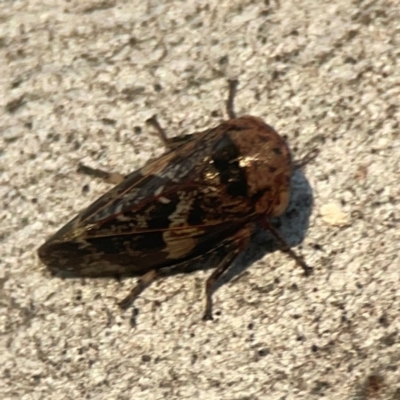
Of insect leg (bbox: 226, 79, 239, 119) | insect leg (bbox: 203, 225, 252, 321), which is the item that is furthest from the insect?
insect leg (bbox: 226, 79, 239, 119)

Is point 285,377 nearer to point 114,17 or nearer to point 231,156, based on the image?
point 231,156

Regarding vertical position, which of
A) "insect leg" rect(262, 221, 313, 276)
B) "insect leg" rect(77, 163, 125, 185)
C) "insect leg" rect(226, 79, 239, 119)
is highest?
"insect leg" rect(226, 79, 239, 119)

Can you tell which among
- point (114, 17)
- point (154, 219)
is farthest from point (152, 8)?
point (154, 219)

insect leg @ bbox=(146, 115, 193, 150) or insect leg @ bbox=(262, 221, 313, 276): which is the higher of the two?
insect leg @ bbox=(146, 115, 193, 150)

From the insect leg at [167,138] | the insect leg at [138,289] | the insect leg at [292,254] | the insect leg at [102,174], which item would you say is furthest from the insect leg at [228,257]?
the insect leg at [102,174]

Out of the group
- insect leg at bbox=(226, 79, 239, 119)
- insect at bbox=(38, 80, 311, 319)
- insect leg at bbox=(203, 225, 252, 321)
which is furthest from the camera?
insect leg at bbox=(226, 79, 239, 119)

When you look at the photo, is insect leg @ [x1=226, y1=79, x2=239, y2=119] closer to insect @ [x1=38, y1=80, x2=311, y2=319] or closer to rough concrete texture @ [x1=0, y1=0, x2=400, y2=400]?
rough concrete texture @ [x1=0, y1=0, x2=400, y2=400]
